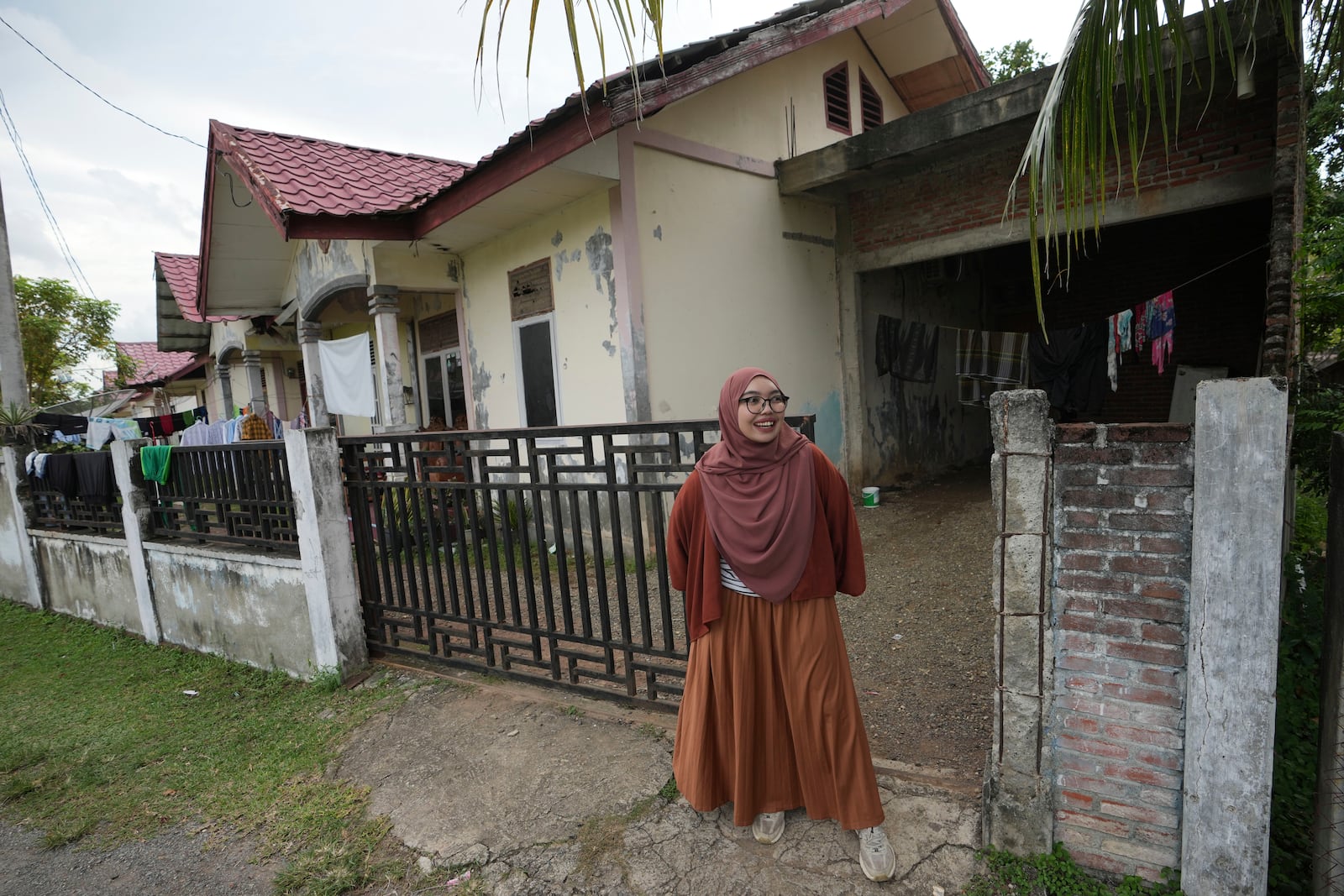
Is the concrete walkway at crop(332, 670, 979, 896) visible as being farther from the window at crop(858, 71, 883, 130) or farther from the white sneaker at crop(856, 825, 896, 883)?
the window at crop(858, 71, 883, 130)

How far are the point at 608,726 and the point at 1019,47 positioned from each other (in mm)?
18437

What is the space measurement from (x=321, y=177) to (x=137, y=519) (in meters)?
3.68

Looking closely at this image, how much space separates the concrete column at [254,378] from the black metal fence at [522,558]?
28.3 feet

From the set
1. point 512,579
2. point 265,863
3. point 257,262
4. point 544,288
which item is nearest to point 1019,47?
point 544,288

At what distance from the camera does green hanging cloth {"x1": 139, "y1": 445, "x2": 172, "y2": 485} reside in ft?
17.2

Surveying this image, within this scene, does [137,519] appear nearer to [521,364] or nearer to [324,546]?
[324,546]

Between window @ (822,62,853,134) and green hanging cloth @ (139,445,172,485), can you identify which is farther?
window @ (822,62,853,134)

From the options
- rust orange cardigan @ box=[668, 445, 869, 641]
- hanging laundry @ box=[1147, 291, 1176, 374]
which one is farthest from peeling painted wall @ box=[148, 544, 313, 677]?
hanging laundry @ box=[1147, 291, 1176, 374]

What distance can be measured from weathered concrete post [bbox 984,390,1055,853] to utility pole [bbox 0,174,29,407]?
414 inches

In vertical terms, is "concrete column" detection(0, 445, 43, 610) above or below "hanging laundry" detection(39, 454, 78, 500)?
below

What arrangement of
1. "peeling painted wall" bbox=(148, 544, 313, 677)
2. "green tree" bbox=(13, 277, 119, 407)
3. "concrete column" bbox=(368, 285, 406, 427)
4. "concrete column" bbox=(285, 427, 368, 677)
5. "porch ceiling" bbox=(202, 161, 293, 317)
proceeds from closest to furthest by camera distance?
"concrete column" bbox=(285, 427, 368, 677) → "peeling painted wall" bbox=(148, 544, 313, 677) → "concrete column" bbox=(368, 285, 406, 427) → "porch ceiling" bbox=(202, 161, 293, 317) → "green tree" bbox=(13, 277, 119, 407)

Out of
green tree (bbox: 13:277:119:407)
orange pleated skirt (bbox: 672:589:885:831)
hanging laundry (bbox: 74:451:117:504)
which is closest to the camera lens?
orange pleated skirt (bbox: 672:589:885:831)

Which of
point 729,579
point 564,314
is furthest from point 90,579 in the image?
point 729,579

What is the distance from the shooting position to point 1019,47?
51.1ft
